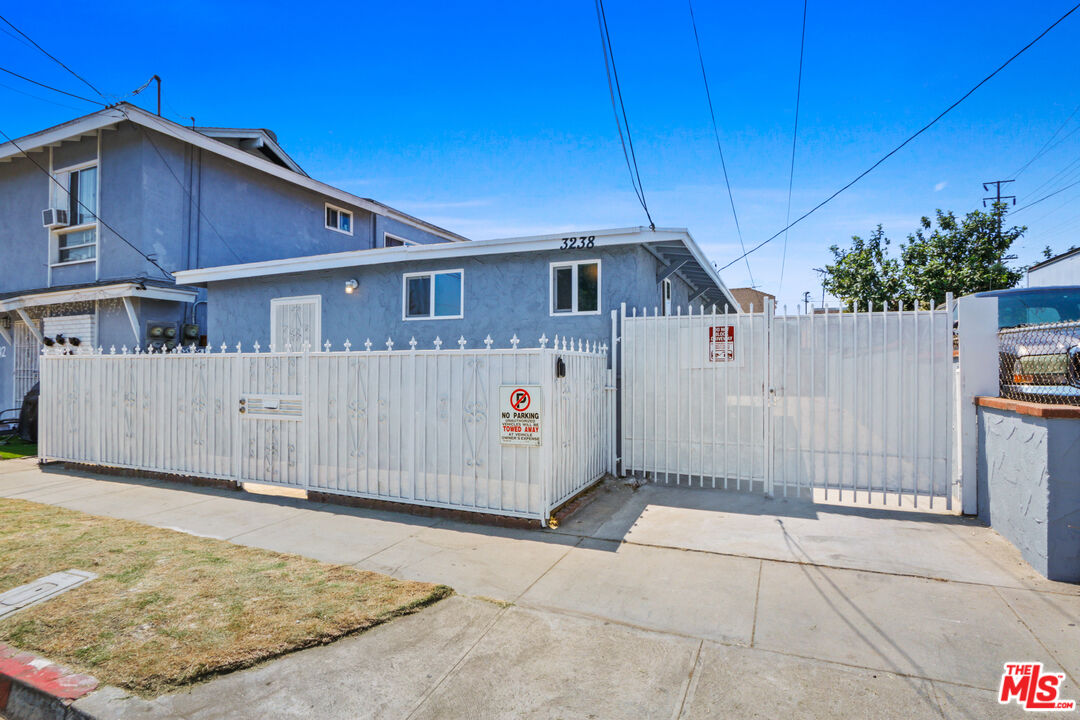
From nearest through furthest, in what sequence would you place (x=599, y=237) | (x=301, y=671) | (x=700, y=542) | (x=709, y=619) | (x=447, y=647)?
(x=301, y=671) → (x=447, y=647) → (x=709, y=619) → (x=700, y=542) → (x=599, y=237)

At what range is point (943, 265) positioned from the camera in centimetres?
2042

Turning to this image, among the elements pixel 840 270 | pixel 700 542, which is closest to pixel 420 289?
pixel 700 542

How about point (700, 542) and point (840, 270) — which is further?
point (840, 270)

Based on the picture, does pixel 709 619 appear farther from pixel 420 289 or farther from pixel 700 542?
pixel 420 289

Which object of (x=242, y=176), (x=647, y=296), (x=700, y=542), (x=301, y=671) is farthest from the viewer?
(x=242, y=176)

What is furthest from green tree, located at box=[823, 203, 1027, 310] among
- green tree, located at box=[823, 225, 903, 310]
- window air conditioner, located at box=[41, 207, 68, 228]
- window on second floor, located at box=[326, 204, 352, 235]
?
window air conditioner, located at box=[41, 207, 68, 228]

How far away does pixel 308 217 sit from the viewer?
16594 mm

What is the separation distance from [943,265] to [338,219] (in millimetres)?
22176

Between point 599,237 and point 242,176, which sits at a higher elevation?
point 242,176

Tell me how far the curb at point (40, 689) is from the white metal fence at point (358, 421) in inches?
139

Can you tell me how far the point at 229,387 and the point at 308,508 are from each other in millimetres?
2295

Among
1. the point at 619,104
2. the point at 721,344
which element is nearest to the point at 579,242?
the point at 619,104

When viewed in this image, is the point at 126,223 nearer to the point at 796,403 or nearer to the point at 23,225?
the point at 23,225

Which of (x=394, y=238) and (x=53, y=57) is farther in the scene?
(x=394, y=238)
